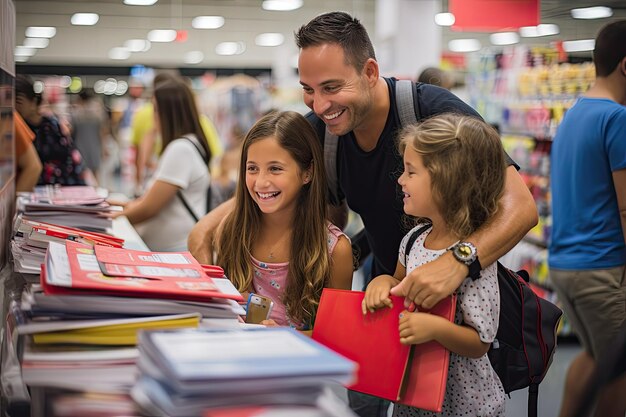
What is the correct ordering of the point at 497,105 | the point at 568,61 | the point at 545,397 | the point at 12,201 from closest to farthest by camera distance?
the point at 12,201
the point at 545,397
the point at 568,61
the point at 497,105

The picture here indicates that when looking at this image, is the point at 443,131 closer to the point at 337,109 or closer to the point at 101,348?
the point at 337,109

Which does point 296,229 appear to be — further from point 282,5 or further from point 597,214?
point 282,5

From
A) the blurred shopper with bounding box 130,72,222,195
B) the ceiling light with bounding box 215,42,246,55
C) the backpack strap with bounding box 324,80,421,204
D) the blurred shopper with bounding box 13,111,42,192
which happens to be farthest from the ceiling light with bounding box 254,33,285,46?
the backpack strap with bounding box 324,80,421,204

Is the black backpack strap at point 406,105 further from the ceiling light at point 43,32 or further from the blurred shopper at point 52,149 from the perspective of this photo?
the ceiling light at point 43,32

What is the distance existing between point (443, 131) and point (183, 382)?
105cm

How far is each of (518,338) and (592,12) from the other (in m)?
3.11

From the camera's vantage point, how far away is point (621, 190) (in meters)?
3.19

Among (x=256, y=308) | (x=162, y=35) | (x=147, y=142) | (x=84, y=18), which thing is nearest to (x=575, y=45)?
(x=256, y=308)

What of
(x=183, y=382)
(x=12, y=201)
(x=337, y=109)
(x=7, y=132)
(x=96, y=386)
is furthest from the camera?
(x=12, y=201)

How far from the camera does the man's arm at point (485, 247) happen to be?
1586 mm

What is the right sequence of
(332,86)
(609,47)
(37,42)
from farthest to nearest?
(37,42) → (609,47) → (332,86)

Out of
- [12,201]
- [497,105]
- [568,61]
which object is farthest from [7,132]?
[497,105]

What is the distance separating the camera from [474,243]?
5.62 feet

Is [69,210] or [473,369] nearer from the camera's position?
[473,369]
